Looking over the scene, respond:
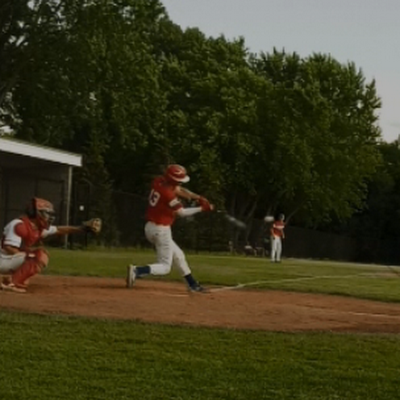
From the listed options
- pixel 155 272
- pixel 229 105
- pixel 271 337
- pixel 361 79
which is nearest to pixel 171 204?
pixel 155 272

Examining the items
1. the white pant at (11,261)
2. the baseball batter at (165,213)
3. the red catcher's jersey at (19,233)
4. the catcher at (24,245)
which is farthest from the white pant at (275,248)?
the white pant at (11,261)

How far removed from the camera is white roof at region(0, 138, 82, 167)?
32688 mm

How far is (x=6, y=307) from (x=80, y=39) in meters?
37.3

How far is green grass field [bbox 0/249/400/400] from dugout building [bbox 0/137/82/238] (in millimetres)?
27567

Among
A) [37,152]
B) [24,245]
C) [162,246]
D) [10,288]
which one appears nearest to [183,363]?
[10,288]

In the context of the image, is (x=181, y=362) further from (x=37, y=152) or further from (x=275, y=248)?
(x=37, y=152)

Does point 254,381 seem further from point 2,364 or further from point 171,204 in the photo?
point 171,204

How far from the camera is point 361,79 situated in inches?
2438

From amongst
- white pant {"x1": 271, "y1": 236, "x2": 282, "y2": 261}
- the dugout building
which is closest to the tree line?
the dugout building

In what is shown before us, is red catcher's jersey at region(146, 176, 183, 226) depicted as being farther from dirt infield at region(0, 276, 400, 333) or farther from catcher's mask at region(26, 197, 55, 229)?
catcher's mask at region(26, 197, 55, 229)

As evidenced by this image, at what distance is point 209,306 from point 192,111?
45244mm

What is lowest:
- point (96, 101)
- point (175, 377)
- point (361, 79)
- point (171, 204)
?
point (175, 377)

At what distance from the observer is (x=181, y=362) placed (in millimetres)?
7184

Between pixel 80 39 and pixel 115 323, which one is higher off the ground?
pixel 80 39
